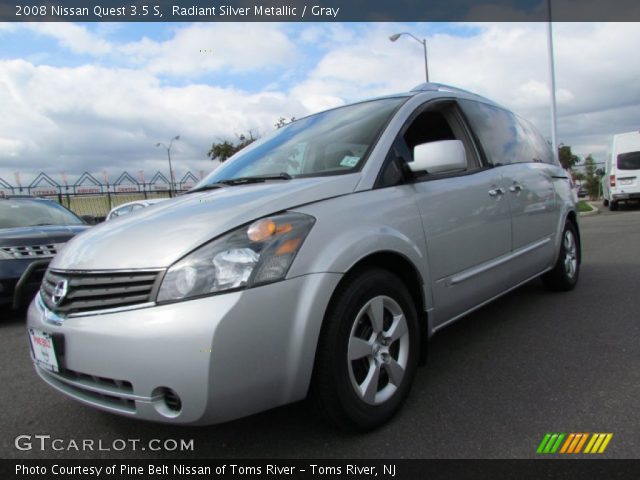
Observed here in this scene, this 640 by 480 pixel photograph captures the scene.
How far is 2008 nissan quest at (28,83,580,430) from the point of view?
5.76ft

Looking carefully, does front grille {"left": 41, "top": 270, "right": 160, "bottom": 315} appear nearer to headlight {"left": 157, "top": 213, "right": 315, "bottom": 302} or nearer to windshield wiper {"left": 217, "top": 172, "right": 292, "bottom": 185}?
headlight {"left": 157, "top": 213, "right": 315, "bottom": 302}

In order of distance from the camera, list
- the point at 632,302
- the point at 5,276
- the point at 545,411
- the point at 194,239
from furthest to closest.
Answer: the point at 5,276, the point at 632,302, the point at 545,411, the point at 194,239

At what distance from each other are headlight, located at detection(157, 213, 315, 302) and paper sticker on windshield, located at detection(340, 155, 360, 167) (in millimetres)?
674

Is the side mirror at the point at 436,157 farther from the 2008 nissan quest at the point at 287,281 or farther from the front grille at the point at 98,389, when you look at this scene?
the front grille at the point at 98,389

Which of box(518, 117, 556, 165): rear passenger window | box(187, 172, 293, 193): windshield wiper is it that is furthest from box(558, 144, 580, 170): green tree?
box(187, 172, 293, 193): windshield wiper

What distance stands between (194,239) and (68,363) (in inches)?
28.7

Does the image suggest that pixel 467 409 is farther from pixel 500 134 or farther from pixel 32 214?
pixel 32 214

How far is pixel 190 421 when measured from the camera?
174 centimetres

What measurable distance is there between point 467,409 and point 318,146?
1657 millimetres

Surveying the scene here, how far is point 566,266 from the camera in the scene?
4.54 m

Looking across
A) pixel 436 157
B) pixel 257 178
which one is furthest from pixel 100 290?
pixel 436 157

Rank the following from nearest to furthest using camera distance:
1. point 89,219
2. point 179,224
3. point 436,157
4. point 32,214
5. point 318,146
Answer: point 179,224
point 436,157
point 318,146
point 32,214
point 89,219

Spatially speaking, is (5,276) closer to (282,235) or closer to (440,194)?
(282,235)

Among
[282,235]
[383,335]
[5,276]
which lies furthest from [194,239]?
[5,276]
